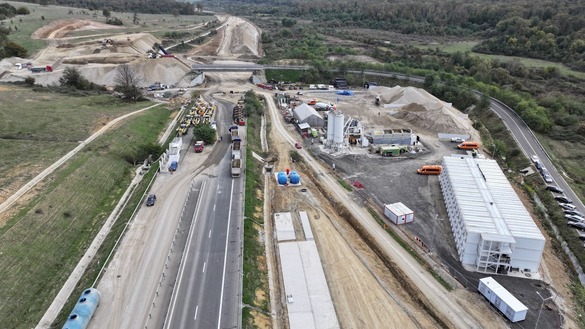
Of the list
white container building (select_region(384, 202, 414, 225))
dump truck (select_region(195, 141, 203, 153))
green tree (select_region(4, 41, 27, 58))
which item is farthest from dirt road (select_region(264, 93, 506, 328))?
green tree (select_region(4, 41, 27, 58))

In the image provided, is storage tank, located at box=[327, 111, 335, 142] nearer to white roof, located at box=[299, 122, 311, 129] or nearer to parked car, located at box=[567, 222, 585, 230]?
white roof, located at box=[299, 122, 311, 129]

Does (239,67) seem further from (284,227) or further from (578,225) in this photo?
(578,225)

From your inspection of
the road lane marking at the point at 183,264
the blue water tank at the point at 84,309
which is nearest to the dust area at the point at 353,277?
the road lane marking at the point at 183,264

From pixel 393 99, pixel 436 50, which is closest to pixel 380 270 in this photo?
pixel 393 99

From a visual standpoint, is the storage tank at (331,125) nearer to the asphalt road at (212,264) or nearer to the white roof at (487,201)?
the white roof at (487,201)

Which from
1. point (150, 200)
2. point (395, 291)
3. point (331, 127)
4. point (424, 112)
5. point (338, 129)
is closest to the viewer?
point (395, 291)

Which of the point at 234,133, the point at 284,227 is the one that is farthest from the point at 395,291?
the point at 234,133
